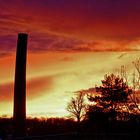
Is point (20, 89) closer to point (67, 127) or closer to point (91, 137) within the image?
point (91, 137)

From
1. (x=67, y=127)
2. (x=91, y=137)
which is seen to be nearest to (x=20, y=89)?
(x=91, y=137)

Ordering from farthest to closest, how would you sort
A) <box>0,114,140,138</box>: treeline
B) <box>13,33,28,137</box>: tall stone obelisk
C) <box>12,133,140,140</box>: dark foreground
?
<box>0,114,140,138</box>: treeline
<box>13,33,28,137</box>: tall stone obelisk
<box>12,133,140,140</box>: dark foreground

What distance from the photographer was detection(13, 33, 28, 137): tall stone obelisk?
130 ft

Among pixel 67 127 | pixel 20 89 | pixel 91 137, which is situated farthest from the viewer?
pixel 67 127

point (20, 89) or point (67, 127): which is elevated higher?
point (20, 89)

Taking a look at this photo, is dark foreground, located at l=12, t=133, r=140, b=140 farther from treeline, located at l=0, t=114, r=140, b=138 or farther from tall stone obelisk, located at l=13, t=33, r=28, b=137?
treeline, located at l=0, t=114, r=140, b=138

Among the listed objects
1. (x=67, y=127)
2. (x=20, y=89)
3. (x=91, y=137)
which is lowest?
(x=91, y=137)

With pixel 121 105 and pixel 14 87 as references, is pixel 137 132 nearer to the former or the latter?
pixel 14 87

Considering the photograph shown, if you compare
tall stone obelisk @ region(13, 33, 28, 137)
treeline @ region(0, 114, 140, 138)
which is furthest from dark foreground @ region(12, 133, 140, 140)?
treeline @ region(0, 114, 140, 138)

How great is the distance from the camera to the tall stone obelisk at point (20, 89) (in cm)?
3972

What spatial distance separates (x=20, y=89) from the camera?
1593 inches

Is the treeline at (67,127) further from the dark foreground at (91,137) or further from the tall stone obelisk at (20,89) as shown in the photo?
the dark foreground at (91,137)

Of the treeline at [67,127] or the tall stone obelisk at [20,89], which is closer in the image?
the tall stone obelisk at [20,89]

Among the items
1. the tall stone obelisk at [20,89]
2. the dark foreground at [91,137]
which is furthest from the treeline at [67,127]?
the dark foreground at [91,137]
